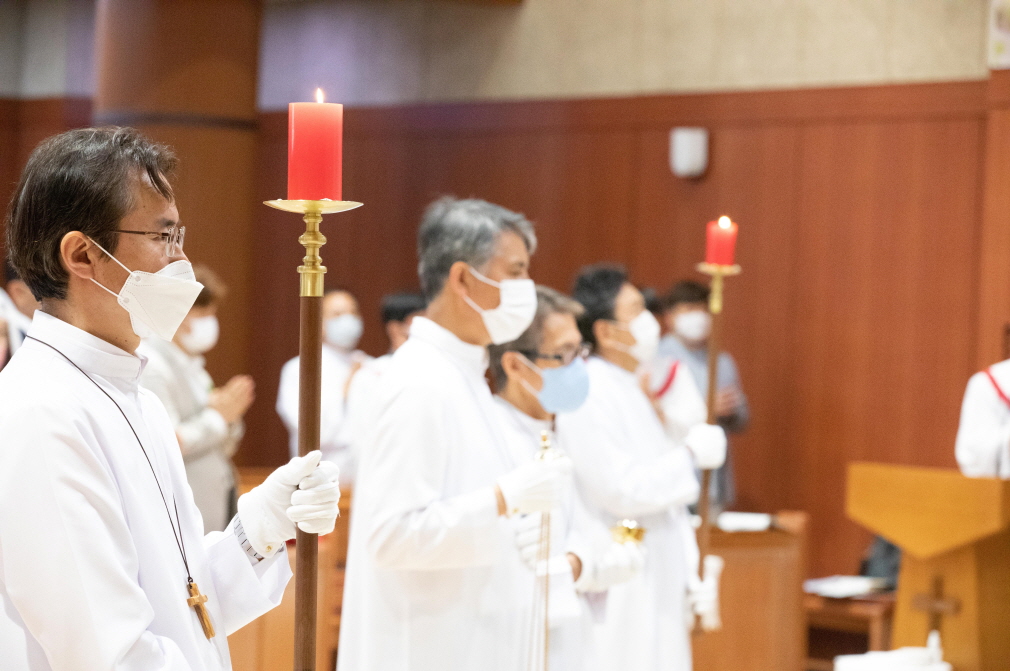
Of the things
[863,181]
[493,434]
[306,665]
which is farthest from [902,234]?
[306,665]

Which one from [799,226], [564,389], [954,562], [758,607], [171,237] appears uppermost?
[799,226]

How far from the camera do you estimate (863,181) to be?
731 cm

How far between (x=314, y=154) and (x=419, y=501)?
3.73 feet

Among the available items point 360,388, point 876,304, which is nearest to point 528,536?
point 360,388

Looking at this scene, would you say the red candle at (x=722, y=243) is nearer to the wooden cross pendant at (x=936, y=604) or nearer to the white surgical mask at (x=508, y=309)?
the white surgical mask at (x=508, y=309)

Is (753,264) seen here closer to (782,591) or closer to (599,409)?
(782,591)

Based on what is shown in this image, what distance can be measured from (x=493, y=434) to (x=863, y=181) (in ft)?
16.2

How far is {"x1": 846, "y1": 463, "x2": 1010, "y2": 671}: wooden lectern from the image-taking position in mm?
5062

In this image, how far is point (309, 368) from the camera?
1.87 meters

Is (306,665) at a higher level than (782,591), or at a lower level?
higher

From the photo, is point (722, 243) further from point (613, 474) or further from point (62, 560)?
point (62, 560)

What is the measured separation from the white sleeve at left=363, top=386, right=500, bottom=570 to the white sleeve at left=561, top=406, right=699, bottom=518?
1.14 meters

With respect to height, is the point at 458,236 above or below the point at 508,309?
above

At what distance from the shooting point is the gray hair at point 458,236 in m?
3.20
